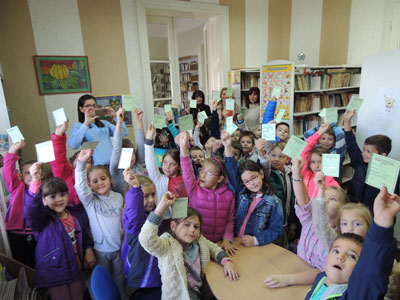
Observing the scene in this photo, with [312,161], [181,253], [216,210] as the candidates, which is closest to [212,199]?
[216,210]

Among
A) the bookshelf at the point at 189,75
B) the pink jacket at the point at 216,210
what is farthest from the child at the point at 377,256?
the bookshelf at the point at 189,75

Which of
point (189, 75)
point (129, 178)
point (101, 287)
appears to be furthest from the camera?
point (189, 75)

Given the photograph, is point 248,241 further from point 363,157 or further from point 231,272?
point 363,157

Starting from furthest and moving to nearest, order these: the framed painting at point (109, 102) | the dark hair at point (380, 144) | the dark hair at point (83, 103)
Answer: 1. the framed painting at point (109, 102)
2. the dark hair at point (83, 103)
3. the dark hair at point (380, 144)

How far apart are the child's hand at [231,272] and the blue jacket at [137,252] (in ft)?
1.38

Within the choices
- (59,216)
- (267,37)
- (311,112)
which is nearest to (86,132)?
(59,216)

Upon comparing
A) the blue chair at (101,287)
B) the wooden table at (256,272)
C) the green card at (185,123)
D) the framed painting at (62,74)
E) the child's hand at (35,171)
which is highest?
the framed painting at (62,74)

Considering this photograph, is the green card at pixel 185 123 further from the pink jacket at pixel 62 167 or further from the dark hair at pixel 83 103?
the dark hair at pixel 83 103

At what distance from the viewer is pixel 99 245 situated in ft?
6.11

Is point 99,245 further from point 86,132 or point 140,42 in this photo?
point 140,42

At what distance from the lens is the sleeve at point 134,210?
1.47m

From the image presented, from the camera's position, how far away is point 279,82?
417cm

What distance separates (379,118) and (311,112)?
5.59ft

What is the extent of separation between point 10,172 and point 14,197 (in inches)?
7.4
